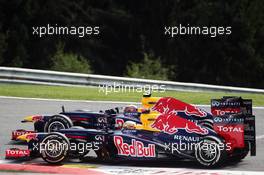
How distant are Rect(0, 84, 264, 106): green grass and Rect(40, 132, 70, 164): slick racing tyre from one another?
5.26 meters

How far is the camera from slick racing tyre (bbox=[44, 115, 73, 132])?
11.9 m

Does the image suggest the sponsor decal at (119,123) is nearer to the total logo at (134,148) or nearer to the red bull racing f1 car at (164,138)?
the red bull racing f1 car at (164,138)

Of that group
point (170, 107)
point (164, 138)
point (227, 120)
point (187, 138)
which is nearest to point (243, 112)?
point (227, 120)

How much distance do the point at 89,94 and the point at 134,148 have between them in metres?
6.02

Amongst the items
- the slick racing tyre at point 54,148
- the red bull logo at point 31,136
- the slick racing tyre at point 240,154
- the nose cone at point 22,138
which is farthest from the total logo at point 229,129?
the nose cone at point 22,138

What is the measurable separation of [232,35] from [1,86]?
419 inches

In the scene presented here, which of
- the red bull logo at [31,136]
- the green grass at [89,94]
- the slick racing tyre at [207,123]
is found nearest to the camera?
the red bull logo at [31,136]

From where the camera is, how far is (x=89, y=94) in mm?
16766

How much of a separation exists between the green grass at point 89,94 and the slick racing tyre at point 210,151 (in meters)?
5.33

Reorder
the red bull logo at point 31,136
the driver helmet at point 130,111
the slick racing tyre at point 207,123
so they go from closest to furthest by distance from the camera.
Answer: the red bull logo at point 31,136
the slick racing tyre at point 207,123
the driver helmet at point 130,111

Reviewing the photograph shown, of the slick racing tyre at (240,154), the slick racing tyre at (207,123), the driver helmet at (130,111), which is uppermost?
the driver helmet at (130,111)

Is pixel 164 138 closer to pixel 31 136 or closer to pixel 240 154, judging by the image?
pixel 240 154

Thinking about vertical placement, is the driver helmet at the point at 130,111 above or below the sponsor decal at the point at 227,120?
above

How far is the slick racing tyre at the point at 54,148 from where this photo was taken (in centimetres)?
1104
